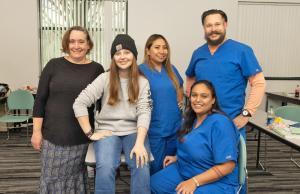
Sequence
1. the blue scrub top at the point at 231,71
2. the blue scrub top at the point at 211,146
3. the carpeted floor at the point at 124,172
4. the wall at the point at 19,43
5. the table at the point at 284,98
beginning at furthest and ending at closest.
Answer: the wall at the point at 19,43
the table at the point at 284,98
the carpeted floor at the point at 124,172
the blue scrub top at the point at 231,71
the blue scrub top at the point at 211,146

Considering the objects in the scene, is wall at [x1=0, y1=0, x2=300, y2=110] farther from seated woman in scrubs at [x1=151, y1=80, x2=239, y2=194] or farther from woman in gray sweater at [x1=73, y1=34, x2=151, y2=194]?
seated woman in scrubs at [x1=151, y1=80, x2=239, y2=194]

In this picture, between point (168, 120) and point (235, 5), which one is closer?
point (168, 120)

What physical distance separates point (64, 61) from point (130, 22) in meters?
3.64

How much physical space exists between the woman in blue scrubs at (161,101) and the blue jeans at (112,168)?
1.48 ft

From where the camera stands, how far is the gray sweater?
1974mm

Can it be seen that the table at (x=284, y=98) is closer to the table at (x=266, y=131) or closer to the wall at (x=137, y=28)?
the wall at (x=137, y=28)

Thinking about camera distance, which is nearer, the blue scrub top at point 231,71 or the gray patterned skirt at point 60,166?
the gray patterned skirt at point 60,166

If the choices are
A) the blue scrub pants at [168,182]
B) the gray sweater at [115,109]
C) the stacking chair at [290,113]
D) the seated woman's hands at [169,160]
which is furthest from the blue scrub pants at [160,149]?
the stacking chair at [290,113]

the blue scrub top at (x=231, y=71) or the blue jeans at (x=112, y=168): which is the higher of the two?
the blue scrub top at (x=231, y=71)

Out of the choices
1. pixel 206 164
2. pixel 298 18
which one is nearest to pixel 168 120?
pixel 206 164

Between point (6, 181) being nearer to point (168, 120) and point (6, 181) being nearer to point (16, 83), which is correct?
point (168, 120)

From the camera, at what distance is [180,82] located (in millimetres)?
2576

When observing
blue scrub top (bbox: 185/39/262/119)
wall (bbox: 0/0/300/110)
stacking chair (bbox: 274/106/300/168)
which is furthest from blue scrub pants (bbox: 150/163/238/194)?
wall (bbox: 0/0/300/110)

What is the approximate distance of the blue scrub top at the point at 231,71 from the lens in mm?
2229
